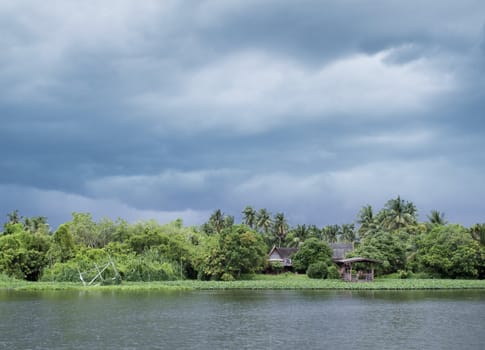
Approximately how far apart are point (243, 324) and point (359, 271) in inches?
1688

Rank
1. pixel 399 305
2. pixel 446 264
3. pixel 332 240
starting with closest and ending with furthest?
1. pixel 399 305
2. pixel 446 264
3. pixel 332 240

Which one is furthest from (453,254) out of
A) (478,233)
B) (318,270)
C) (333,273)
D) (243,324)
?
(243,324)

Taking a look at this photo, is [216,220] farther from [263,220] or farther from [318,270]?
[318,270]

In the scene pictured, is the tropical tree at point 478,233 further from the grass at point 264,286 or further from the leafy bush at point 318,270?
the leafy bush at point 318,270

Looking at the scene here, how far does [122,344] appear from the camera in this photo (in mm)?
21938

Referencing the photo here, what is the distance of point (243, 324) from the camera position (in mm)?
27906

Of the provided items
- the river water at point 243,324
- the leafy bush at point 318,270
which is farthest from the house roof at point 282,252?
the river water at point 243,324

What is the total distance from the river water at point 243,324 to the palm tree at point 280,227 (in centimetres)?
6579

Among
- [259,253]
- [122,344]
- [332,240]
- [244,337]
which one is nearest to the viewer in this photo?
[122,344]

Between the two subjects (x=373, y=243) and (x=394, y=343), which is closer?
(x=394, y=343)

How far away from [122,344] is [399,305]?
22.8 m

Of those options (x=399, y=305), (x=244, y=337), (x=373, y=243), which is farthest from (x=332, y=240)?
(x=244, y=337)

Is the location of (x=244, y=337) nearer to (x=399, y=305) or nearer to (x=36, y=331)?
(x=36, y=331)

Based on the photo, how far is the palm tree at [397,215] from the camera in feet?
284
